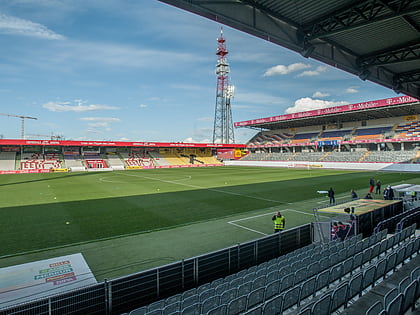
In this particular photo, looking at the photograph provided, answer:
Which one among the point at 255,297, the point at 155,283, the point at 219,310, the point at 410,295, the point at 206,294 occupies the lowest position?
the point at 155,283

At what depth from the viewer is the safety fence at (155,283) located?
5.20 meters

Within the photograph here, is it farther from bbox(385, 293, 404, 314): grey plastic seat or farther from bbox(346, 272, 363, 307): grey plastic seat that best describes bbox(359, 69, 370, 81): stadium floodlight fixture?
bbox(385, 293, 404, 314): grey plastic seat

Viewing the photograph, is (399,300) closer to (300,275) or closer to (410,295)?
(410,295)

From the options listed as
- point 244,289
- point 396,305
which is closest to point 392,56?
point 396,305

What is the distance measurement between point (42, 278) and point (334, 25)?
1145 cm

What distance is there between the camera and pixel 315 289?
551 cm

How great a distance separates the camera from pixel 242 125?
7825cm

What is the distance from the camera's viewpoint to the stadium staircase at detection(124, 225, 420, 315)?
14.0 ft

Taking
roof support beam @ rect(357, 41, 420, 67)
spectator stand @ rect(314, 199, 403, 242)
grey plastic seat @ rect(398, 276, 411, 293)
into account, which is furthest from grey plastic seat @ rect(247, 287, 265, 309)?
roof support beam @ rect(357, 41, 420, 67)

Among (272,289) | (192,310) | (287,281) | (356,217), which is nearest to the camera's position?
(192,310)

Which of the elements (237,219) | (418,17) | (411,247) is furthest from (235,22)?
(237,219)

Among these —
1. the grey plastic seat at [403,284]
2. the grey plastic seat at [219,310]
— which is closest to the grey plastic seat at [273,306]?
the grey plastic seat at [219,310]

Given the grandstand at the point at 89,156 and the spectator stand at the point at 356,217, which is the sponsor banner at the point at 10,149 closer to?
the grandstand at the point at 89,156

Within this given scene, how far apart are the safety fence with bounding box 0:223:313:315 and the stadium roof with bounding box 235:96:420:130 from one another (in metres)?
50.0
